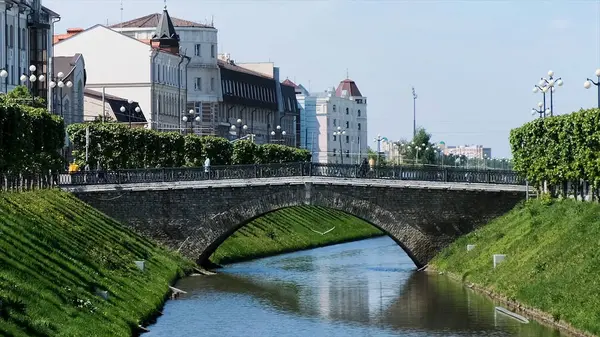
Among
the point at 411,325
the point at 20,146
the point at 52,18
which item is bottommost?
the point at 411,325

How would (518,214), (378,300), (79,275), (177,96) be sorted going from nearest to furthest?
1. (79,275)
2. (378,300)
3. (518,214)
4. (177,96)

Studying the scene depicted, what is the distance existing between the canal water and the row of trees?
9444 mm

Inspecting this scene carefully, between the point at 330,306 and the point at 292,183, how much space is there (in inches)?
754

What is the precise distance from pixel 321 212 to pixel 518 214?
52.6m

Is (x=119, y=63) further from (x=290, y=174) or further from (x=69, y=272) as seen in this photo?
(x=69, y=272)

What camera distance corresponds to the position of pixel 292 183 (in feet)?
307

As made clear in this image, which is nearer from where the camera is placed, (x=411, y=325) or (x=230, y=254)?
(x=411, y=325)

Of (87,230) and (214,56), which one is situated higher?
(214,56)

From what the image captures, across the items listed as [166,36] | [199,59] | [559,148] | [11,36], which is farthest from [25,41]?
[199,59]

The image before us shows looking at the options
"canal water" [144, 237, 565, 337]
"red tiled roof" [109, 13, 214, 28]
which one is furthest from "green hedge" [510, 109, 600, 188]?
"red tiled roof" [109, 13, 214, 28]

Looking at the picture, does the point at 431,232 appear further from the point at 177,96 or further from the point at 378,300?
the point at 177,96

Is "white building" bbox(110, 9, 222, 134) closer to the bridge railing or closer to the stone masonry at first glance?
the bridge railing

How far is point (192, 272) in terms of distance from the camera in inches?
3622

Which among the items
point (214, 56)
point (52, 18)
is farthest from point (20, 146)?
point (214, 56)
